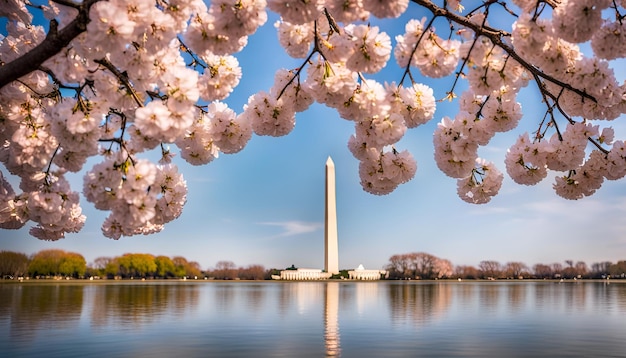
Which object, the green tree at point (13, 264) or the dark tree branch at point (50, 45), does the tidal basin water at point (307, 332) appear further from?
the green tree at point (13, 264)

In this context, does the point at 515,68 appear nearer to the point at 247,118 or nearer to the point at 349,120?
the point at 349,120

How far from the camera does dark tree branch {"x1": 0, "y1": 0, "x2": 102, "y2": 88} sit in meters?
5.50

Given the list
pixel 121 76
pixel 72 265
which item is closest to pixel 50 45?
pixel 121 76

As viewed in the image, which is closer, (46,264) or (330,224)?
(330,224)

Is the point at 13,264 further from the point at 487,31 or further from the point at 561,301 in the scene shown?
the point at 487,31

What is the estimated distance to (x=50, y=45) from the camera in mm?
5762

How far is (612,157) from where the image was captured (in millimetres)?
7637

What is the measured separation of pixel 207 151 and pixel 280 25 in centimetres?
167

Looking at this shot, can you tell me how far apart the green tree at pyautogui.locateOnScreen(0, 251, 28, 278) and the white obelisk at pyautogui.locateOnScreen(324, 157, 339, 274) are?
6394 centimetres

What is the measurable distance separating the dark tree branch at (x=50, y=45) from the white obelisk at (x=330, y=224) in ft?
221

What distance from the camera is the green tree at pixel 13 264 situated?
367 ft

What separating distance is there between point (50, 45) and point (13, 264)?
122625 mm

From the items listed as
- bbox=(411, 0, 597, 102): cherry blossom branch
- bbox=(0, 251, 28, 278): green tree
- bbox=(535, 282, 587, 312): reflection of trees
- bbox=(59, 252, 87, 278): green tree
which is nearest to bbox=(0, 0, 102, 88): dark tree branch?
bbox=(411, 0, 597, 102): cherry blossom branch

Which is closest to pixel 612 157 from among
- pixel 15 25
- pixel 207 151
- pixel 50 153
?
pixel 207 151
